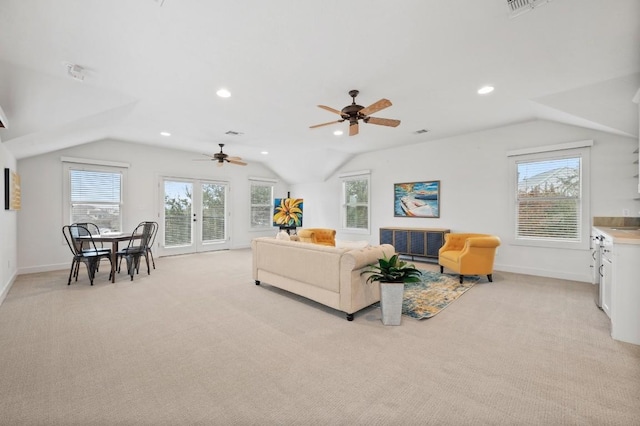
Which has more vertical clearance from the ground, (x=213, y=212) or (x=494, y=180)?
(x=494, y=180)

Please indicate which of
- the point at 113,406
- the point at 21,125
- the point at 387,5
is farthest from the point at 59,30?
the point at 113,406

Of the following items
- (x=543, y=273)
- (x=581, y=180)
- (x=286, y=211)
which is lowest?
(x=543, y=273)

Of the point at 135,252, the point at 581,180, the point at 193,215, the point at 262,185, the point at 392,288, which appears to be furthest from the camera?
the point at 262,185

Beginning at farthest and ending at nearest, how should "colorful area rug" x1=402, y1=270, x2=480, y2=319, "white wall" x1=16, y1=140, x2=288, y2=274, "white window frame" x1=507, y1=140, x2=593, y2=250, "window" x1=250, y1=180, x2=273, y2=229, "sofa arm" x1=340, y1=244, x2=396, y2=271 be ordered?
"window" x1=250, y1=180, x2=273, y2=229, "white wall" x1=16, y1=140, x2=288, y2=274, "white window frame" x1=507, y1=140, x2=593, y2=250, "colorful area rug" x1=402, y1=270, x2=480, y2=319, "sofa arm" x1=340, y1=244, x2=396, y2=271

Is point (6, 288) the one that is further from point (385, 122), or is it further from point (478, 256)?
point (478, 256)

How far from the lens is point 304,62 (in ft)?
9.27

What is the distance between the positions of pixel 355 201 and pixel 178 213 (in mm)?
4790

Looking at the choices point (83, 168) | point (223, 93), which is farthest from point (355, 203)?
point (83, 168)

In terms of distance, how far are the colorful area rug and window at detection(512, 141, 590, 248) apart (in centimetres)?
147

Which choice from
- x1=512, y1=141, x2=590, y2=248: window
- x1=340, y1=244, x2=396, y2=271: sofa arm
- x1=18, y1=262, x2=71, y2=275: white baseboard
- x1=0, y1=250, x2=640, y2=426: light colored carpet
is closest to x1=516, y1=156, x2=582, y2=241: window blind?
x1=512, y1=141, x2=590, y2=248: window

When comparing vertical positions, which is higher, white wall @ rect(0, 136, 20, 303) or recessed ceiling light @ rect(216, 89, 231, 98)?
recessed ceiling light @ rect(216, 89, 231, 98)

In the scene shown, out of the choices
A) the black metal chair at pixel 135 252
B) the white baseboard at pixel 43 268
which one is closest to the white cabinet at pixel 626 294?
the black metal chair at pixel 135 252

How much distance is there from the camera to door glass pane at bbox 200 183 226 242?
7.65 m

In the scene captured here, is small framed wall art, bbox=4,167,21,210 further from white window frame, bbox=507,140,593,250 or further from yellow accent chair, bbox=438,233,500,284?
white window frame, bbox=507,140,593,250
